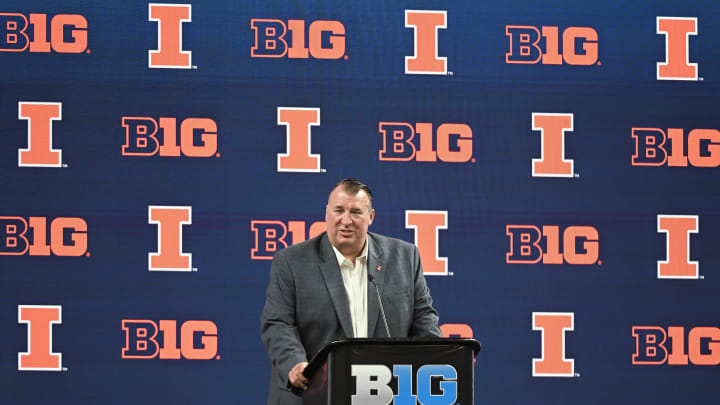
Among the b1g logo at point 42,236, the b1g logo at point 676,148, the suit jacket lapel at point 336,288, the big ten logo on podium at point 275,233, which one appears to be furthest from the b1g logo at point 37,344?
the b1g logo at point 676,148

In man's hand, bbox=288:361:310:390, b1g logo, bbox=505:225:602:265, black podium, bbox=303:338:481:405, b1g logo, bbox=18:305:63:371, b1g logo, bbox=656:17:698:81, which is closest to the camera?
black podium, bbox=303:338:481:405

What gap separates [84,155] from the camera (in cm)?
475

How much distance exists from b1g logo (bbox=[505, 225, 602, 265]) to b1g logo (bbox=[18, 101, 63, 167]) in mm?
2412

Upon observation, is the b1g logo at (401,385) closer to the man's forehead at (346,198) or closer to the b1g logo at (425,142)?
the man's forehead at (346,198)

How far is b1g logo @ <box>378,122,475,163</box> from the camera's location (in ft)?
15.9

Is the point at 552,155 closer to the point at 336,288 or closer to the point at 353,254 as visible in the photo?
the point at 353,254

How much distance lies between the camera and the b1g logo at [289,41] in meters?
4.84

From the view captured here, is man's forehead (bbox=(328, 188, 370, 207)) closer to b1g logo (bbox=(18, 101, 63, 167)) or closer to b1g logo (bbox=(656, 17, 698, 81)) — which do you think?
b1g logo (bbox=(18, 101, 63, 167))

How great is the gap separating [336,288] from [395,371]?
0.57m

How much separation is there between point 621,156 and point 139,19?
2660 millimetres

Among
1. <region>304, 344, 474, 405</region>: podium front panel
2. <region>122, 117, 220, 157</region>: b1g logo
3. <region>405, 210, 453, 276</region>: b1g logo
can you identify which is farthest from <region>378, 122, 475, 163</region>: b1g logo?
<region>304, 344, 474, 405</region>: podium front panel

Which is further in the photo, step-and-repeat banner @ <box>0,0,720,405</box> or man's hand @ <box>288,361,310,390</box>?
step-and-repeat banner @ <box>0,0,720,405</box>

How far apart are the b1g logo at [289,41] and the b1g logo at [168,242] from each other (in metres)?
0.97

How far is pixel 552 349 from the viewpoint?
15.9 feet
